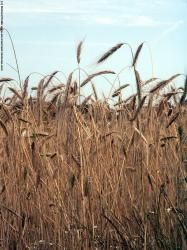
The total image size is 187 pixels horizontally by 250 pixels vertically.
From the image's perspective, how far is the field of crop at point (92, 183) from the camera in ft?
9.06

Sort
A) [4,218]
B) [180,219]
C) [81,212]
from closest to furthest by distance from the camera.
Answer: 1. [180,219]
2. [81,212]
3. [4,218]

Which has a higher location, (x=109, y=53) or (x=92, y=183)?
(x=109, y=53)

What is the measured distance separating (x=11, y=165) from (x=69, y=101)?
661 millimetres

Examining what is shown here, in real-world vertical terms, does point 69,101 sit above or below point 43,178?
above

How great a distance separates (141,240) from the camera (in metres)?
2.79

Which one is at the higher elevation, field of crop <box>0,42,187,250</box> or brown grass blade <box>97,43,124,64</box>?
brown grass blade <box>97,43,124,64</box>

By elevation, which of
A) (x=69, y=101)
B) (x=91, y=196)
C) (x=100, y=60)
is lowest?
(x=91, y=196)

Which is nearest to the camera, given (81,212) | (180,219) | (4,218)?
(180,219)

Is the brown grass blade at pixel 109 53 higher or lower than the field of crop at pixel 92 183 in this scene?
higher

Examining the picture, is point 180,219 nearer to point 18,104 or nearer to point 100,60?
point 100,60

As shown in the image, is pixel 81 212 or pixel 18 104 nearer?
pixel 81 212

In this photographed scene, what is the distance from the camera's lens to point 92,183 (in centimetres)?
292

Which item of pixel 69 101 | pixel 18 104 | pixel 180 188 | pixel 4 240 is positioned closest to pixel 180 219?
pixel 180 188

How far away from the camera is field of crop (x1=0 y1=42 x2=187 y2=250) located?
2762mm
